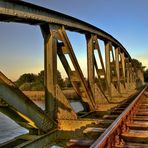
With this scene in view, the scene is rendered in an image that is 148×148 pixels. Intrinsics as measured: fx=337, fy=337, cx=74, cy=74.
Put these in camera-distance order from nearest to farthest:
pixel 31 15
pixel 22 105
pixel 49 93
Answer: pixel 22 105, pixel 31 15, pixel 49 93

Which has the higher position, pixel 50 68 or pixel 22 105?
pixel 50 68

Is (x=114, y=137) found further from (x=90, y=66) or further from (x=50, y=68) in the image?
(x=90, y=66)

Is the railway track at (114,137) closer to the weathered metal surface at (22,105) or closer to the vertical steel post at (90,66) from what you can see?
the weathered metal surface at (22,105)

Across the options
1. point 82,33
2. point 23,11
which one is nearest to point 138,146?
point 23,11

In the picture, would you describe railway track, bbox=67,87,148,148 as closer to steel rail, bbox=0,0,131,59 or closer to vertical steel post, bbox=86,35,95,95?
steel rail, bbox=0,0,131,59

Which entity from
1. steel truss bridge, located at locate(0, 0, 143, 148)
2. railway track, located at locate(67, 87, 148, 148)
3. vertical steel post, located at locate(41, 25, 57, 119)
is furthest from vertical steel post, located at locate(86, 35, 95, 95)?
railway track, located at locate(67, 87, 148, 148)

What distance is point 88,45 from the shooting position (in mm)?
10523

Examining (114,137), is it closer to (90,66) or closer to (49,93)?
(49,93)

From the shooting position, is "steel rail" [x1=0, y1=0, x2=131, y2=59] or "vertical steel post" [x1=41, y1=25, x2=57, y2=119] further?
"vertical steel post" [x1=41, y1=25, x2=57, y2=119]

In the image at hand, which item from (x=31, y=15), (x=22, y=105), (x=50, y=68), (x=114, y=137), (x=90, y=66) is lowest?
(x=114, y=137)

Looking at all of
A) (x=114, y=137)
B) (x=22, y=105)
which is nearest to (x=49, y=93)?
(x=22, y=105)

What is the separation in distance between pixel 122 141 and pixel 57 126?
2.05 meters

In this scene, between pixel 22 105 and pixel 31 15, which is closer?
pixel 22 105

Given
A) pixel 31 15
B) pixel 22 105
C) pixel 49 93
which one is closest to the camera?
pixel 22 105
